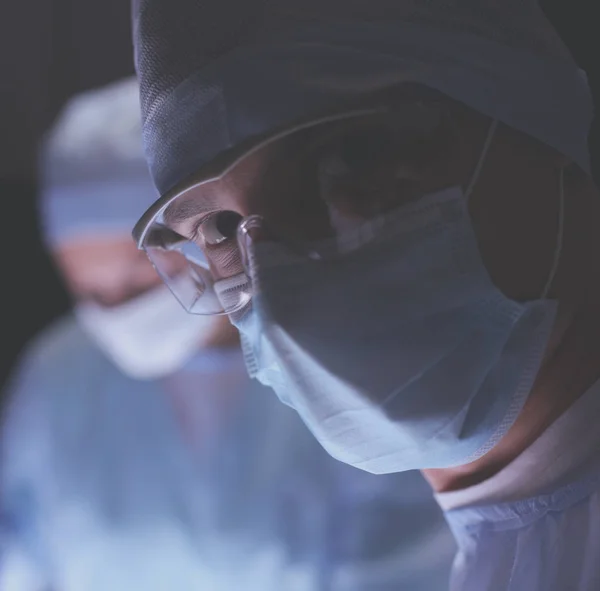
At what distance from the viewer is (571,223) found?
0.96 metres

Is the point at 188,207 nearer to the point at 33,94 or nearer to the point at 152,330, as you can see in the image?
the point at 152,330

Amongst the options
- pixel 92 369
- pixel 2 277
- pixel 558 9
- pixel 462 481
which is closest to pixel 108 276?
pixel 92 369

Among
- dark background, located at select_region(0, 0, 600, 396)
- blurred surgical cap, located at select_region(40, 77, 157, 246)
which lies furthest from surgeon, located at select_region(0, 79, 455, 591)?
dark background, located at select_region(0, 0, 600, 396)

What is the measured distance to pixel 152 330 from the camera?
7.40 feet

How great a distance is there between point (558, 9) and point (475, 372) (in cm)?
92

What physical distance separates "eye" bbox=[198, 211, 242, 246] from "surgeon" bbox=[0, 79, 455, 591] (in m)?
1.10

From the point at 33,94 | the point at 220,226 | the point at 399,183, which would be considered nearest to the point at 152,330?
the point at 33,94

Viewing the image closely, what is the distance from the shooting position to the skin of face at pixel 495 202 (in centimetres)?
92

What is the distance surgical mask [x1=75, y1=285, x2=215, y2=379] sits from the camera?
2240mm

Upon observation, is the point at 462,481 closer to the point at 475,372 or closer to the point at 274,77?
the point at 475,372

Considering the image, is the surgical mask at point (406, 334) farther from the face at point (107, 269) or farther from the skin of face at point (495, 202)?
the face at point (107, 269)

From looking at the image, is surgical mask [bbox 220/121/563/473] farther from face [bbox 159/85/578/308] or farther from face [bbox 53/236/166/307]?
face [bbox 53/236/166/307]

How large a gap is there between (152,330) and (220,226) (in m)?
1.25

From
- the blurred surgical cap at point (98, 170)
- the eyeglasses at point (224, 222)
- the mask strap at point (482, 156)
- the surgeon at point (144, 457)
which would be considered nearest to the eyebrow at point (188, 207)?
the eyeglasses at point (224, 222)
